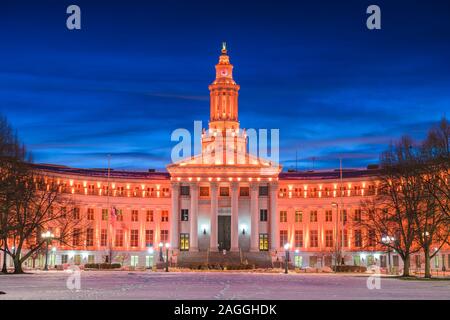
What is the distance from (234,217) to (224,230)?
437 cm

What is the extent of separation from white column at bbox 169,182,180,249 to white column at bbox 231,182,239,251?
393 inches

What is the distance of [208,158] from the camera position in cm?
14762

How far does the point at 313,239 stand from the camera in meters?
155

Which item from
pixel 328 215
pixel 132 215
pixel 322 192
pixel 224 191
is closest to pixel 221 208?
pixel 224 191

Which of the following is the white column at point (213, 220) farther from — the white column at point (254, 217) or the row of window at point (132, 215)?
the row of window at point (132, 215)

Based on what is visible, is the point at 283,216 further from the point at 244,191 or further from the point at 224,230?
the point at 224,230

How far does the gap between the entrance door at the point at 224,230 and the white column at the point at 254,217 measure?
5103mm

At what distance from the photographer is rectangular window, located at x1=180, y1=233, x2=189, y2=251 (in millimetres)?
143875

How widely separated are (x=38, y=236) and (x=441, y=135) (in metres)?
49.7

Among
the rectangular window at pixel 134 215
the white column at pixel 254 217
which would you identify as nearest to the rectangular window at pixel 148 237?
the rectangular window at pixel 134 215

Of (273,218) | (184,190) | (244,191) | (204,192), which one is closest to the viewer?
(273,218)

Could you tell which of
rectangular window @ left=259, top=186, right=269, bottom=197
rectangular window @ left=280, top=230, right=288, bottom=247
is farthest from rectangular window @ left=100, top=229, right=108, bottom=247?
rectangular window @ left=280, top=230, right=288, bottom=247

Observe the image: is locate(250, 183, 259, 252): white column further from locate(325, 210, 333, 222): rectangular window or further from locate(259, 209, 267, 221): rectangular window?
locate(325, 210, 333, 222): rectangular window
